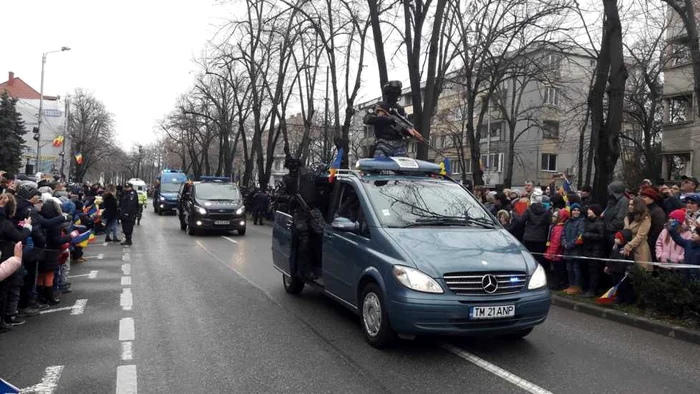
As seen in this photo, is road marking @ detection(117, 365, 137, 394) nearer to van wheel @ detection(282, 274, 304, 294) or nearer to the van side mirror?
the van side mirror

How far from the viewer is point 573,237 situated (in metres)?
9.30

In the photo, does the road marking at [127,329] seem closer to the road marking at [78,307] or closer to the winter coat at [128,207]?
the road marking at [78,307]

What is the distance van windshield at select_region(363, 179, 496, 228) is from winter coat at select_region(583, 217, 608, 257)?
117 inches

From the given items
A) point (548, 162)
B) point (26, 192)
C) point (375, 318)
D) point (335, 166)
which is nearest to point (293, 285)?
point (335, 166)

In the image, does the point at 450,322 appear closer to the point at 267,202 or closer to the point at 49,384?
the point at 49,384

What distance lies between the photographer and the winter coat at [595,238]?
8.89 metres

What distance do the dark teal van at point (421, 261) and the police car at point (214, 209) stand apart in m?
13.3

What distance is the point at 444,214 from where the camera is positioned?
21.4 feet

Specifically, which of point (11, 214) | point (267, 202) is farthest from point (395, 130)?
point (267, 202)

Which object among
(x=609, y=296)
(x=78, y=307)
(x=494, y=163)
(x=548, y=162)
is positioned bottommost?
(x=78, y=307)

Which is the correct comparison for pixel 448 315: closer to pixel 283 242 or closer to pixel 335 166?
pixel 335 166

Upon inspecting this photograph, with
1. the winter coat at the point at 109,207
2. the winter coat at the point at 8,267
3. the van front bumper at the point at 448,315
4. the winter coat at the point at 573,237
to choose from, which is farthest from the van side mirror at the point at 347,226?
the winter coat at the point at 109,207

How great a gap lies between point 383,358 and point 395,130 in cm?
465

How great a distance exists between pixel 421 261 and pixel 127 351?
3.13 m
